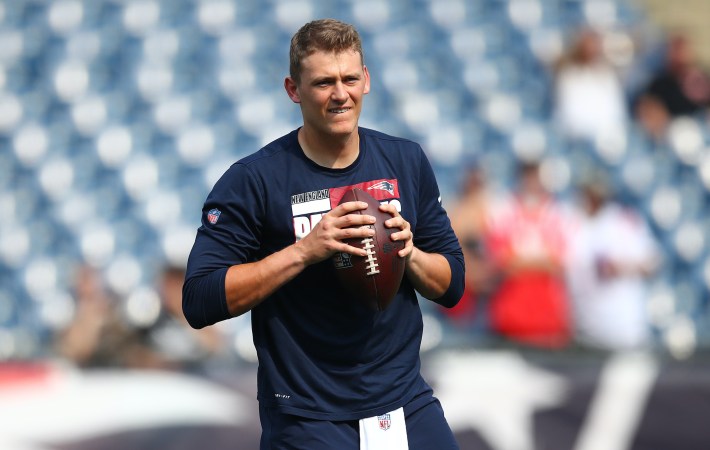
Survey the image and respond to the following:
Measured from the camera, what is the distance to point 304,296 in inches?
118

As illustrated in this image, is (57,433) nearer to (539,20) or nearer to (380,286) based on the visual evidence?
(380,286)

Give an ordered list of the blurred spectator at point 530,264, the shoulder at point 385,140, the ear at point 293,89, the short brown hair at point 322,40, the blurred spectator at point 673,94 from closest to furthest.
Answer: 1. the short brown hair at point 322,40
2. the ear at point 293,89
3. the shoulder at point 385,140
4. the blurred spectator at point 530,264
5. the blurred spectator at point 673,94

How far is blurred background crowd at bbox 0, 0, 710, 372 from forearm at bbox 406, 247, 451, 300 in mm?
3820

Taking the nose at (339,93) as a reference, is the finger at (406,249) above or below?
below

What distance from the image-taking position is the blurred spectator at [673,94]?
28.1 ft

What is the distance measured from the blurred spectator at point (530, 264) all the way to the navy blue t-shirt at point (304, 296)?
11.9 ft

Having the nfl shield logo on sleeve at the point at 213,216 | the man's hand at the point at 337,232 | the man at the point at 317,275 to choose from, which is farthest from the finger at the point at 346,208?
the nfl shield logo on sleeve at the point at 213,216

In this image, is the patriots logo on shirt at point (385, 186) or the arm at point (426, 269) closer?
the arm at point (426, 269)

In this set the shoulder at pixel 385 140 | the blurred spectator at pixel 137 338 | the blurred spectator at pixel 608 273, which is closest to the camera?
the shoulder at pixel 385 140

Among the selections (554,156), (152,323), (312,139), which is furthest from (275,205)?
(554,156)

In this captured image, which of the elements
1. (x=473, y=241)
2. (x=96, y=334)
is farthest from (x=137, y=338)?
(x=473, y=241)

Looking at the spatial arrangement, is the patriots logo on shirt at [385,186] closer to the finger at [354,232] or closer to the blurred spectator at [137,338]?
the finger at [354,232]

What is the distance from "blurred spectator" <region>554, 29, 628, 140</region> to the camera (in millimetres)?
8562

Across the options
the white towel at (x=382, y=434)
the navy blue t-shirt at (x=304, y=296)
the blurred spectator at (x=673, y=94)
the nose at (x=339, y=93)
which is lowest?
the white towel at (x=382, y=434)
